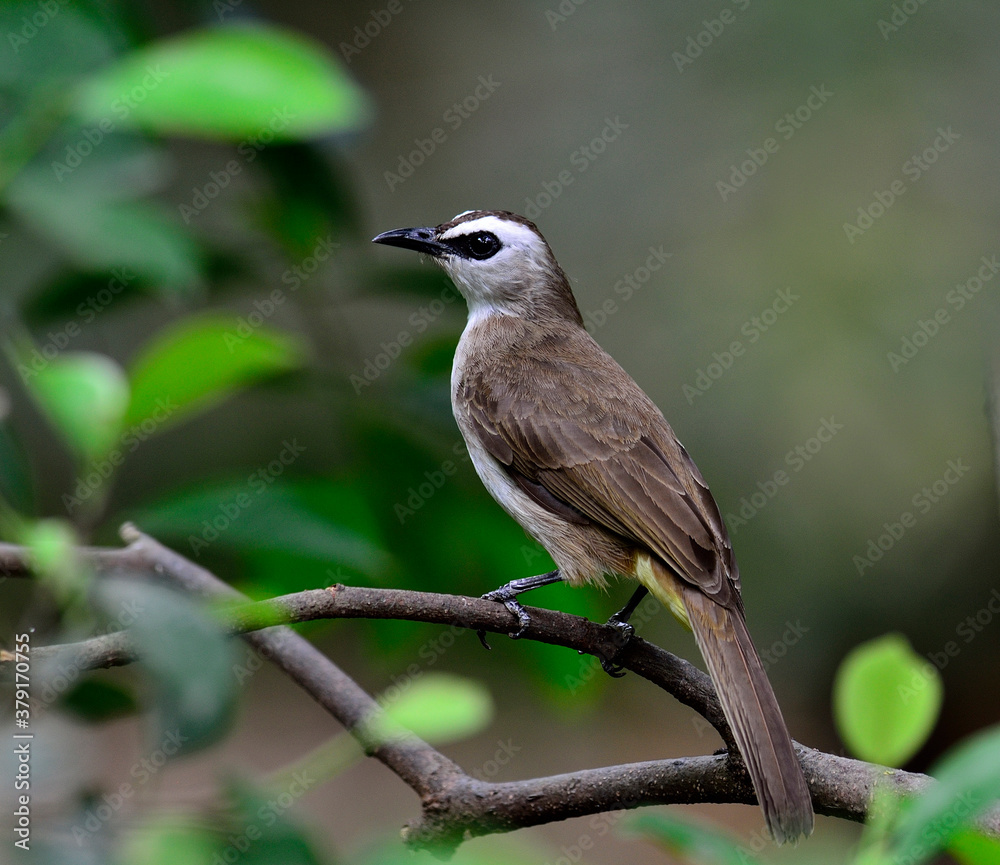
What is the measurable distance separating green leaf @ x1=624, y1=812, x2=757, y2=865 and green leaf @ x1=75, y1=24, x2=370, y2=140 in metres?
1.18

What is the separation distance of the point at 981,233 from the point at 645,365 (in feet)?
7.13

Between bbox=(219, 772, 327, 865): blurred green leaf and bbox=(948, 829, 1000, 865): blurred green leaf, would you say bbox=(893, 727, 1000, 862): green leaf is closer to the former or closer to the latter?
bbox=(948, 829, 1000, 865): blurred green leaf

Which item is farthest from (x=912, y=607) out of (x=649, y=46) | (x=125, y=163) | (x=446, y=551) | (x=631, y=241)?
(x=125, y=163)

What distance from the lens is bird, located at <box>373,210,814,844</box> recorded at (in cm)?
283

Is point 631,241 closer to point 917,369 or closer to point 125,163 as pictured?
point 917,369

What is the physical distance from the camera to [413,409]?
2633 millimetres

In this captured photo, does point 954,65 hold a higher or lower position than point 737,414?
higher
